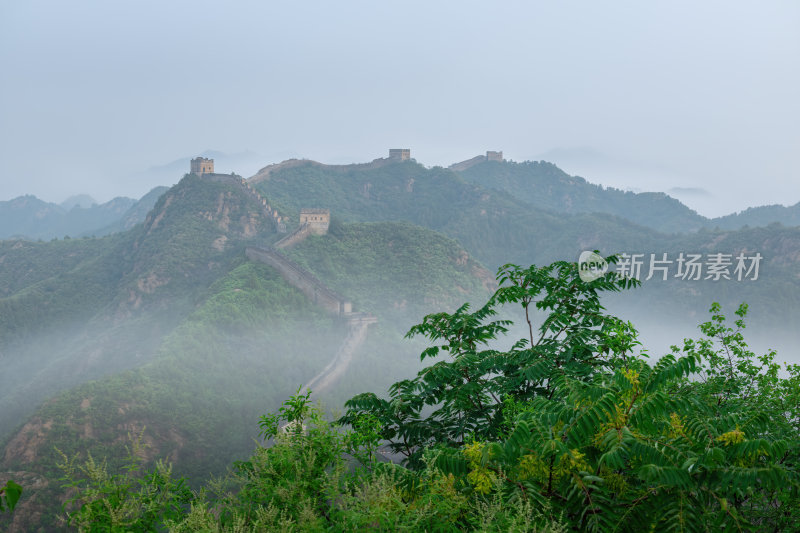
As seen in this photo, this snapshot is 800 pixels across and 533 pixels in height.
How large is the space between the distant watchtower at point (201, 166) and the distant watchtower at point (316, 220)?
72.8 feet

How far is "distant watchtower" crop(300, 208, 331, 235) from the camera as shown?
64000 mm

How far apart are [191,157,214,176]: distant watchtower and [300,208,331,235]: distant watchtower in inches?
874

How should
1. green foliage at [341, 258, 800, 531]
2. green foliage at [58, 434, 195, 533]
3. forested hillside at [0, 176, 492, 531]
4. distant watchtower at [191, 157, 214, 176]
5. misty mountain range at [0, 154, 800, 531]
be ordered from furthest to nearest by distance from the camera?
distant watchtower at [191, 157, 214, 176]
misty mountain range at [0, 154, 800, 531]
forested hillside at [0, 176, 492, 531]
green foliage at [58, 434, 195, 533]
green foliage at [341, 258, 800, 531]

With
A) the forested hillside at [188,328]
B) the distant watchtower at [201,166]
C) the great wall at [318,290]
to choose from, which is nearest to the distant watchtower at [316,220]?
the great wall at [318,290]

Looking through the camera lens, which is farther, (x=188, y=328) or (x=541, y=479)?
(x=188, y=328)

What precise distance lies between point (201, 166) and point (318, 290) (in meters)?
37.9

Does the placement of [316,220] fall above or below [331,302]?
above

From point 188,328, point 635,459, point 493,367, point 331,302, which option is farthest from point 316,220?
point 635,459

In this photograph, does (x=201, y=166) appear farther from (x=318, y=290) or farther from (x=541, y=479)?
(x=541, y=479)

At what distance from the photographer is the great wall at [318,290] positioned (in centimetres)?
4334

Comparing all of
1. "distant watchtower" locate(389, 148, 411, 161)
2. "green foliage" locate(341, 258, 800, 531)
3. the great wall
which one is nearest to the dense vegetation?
"green foliage" locate(341, 258, 800, 531)

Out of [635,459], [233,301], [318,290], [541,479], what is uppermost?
[635,459]

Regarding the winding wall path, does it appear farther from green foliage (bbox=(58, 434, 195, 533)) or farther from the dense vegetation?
green foliage (bbox=(58, 434, 195, 533))

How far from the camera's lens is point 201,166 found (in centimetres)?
7744
